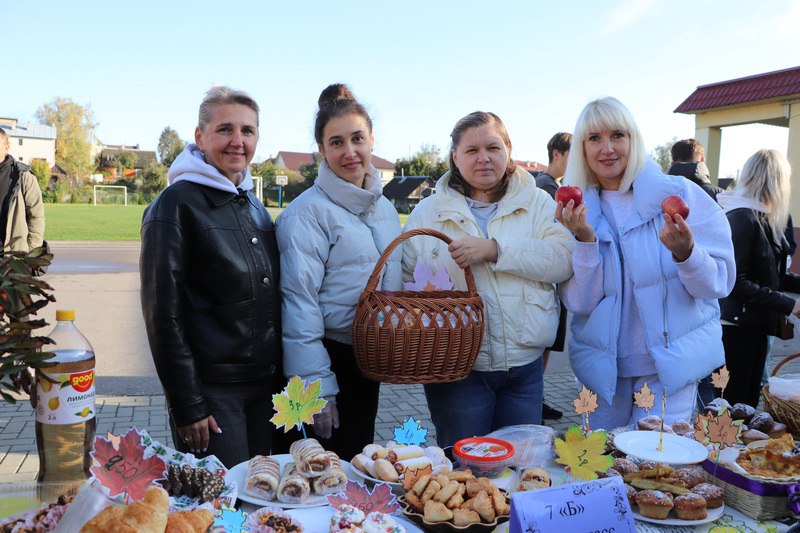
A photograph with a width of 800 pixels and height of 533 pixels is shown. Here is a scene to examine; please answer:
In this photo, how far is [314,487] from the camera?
1739 millimetres

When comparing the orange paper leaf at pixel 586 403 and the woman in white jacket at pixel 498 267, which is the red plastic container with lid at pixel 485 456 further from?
the woman in white jacket at pixel 498 267

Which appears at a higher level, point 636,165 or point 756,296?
point 636,165

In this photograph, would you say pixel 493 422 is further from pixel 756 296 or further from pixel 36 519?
pixel 756 296

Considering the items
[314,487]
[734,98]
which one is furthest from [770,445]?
[734,98]

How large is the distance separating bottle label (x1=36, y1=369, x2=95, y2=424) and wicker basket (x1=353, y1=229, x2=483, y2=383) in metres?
0.95

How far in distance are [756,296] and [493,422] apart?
243 cm

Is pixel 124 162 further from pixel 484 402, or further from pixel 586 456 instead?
pixel 586 456

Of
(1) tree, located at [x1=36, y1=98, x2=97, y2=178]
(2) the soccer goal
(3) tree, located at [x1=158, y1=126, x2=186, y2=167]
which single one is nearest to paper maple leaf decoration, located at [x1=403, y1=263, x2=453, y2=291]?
(2) the soccer goal

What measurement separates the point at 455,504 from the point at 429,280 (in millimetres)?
1061

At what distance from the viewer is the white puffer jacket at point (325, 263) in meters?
2.36

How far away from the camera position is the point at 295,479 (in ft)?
5.60

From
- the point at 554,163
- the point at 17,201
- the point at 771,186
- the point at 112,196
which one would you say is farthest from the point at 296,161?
the point at 771,186

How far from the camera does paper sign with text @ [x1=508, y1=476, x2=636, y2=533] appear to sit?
54.5 inches

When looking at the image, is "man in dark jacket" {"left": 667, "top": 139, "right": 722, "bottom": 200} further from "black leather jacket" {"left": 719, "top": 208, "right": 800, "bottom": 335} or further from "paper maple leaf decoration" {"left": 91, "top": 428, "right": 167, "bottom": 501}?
"paper maple leaf decoration" {"left": 91, "top": 428, "right": 167, "bottom": 501}
